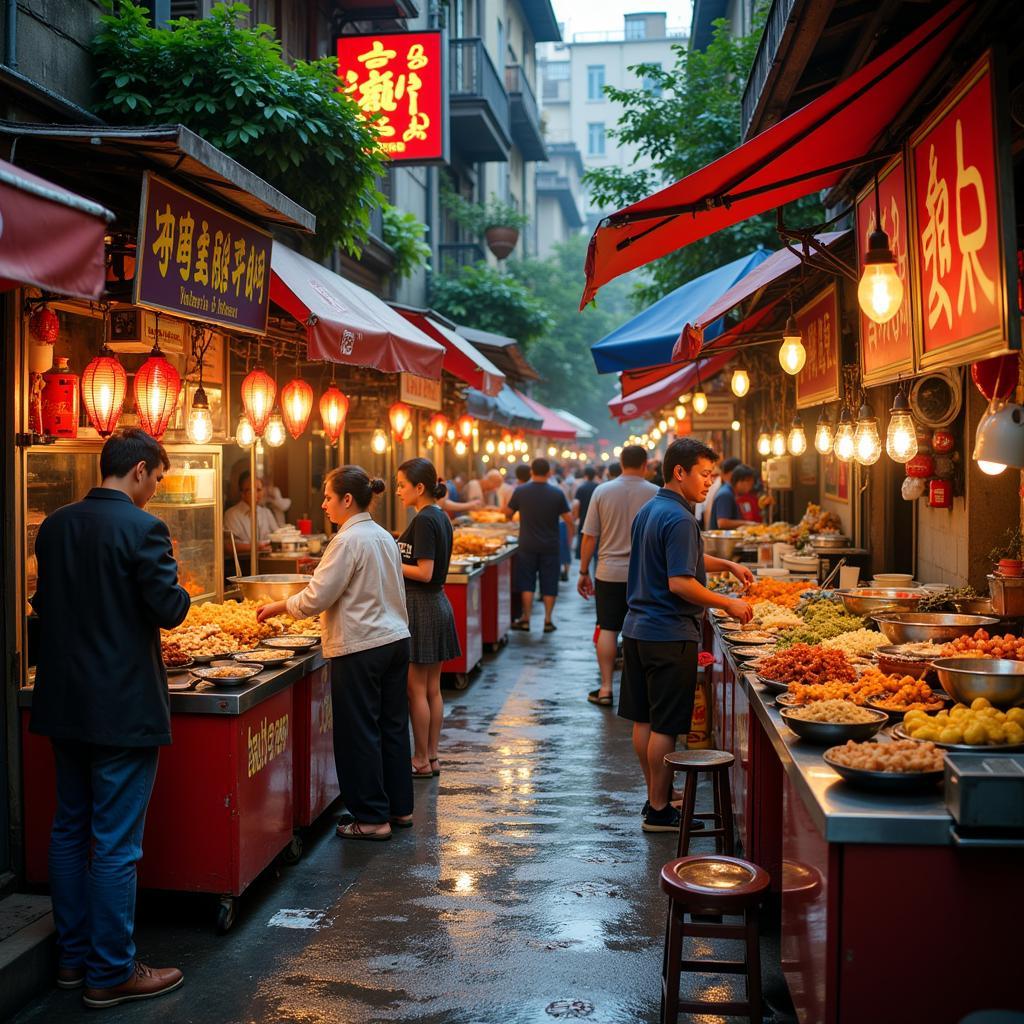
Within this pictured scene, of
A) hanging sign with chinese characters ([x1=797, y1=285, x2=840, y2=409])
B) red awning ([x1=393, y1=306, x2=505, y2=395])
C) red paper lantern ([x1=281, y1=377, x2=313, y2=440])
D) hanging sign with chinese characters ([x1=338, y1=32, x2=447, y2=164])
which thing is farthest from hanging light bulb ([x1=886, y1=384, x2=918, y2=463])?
hanging sign with chinese characters ([x1=338, y1=32, x2=447, y2=164])

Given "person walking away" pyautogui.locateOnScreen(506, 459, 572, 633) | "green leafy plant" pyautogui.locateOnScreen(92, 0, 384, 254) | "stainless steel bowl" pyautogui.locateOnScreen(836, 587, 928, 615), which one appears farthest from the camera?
"person walking away" pyautogui.locateOnScreen(506, 459, 572, 633)

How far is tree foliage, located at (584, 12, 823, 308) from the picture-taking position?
15742 mm

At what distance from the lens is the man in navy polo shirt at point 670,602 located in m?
6.15

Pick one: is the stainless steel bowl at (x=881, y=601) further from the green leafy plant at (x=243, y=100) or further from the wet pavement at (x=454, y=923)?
the green leafy plant at (x=243, y=100)

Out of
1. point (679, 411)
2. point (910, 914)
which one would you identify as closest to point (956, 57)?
point (910, 914)

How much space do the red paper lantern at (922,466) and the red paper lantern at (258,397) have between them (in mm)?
4682

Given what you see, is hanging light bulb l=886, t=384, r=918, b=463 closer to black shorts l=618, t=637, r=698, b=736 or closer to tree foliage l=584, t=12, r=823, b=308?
black shorts l=618, t=637, r=698, b=736

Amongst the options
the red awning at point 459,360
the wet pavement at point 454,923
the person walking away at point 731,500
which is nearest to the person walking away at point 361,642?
the wet pavement at point 454,923

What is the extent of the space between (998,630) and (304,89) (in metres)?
6.58

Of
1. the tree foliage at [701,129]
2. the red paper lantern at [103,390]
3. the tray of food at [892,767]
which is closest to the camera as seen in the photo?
the tray of food at [892,767]

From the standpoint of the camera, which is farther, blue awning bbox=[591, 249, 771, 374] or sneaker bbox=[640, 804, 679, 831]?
blue awning bbox=[591, 249, 771, 374]

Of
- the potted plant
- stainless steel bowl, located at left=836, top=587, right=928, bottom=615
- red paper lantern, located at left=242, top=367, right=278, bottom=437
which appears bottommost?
stainless steel bowl, located at left=836, top=587, right=928, bottom=615

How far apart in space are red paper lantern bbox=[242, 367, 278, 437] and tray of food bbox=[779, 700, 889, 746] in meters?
5.07

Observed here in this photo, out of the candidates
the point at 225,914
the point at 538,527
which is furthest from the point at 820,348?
the point at 225,914
